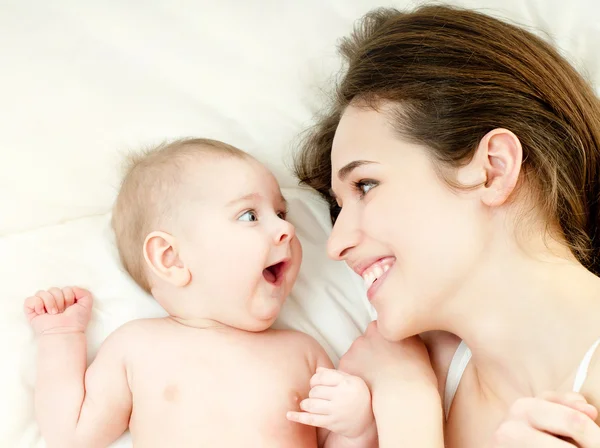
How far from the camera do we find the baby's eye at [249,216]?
1.65 metres

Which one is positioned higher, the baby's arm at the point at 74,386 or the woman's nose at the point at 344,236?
the woman's nose at the point at 344,236

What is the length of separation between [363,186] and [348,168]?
5 cm

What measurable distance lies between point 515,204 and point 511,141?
0.41 feet

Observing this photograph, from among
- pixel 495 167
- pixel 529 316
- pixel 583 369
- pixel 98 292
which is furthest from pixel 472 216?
pixel 98 292

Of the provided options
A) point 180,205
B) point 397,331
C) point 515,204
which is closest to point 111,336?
point 180,205

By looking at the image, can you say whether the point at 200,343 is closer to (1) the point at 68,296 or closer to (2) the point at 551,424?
(1) the point at 68,296

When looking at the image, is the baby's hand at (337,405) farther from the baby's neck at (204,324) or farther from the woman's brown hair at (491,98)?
the woman's brown hair at (491,98)

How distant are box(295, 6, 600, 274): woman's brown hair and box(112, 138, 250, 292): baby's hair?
364 mm

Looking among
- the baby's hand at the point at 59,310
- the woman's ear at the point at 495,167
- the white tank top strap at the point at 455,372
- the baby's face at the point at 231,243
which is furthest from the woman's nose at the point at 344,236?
the baby's hand at the point at 59,310

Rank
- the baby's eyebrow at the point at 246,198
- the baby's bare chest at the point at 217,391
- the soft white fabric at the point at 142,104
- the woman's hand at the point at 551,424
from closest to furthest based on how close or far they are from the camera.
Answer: the woman's hand at the point at 551,424
the baby's bare chest at the point at 217,391
the baby's eyebrow at the point at 246,198
the soft white fabric at the point at 142,104

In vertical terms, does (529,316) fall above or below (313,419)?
above

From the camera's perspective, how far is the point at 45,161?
1.86m

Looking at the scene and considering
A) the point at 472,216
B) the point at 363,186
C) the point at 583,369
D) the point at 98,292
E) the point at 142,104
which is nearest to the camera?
the point at 583,369

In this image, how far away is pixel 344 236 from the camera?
154 cm
